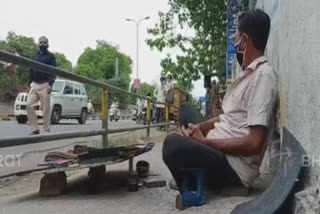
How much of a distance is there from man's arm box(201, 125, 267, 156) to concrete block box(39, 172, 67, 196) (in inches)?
59.8

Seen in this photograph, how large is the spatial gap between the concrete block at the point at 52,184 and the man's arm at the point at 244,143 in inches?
59.8

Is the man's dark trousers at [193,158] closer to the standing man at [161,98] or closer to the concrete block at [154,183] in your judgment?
the concrete block at [154,183]

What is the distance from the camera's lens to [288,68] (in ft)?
10.3

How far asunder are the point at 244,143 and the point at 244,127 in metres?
0.12

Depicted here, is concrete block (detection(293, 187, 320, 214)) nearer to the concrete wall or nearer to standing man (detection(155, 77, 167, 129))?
the concrete wall

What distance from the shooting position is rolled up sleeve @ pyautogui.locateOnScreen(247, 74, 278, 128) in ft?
9.42

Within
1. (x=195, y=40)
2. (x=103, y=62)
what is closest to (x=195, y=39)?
(x=195, y=40)

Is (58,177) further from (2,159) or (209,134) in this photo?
(209,134)

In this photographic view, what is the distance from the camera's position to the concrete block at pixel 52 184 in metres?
4.12

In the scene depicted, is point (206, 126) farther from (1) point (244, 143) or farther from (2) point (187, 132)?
(1) point (244, 143)

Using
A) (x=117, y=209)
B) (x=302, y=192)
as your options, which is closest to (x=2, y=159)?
(x=117, y=209)

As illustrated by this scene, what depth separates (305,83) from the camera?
2.54 m

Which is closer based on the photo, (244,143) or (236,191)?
(244,143)

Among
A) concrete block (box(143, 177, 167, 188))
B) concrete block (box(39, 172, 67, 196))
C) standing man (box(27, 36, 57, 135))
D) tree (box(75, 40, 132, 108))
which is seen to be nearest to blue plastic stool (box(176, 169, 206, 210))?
concrete block (box(143, 177, 167, 188))
